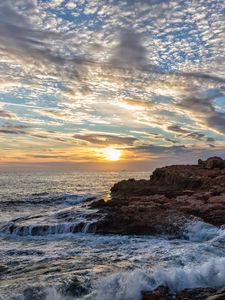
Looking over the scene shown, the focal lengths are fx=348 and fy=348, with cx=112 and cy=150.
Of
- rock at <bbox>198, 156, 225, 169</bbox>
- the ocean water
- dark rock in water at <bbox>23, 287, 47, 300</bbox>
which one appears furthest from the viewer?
rock at <bbox>198, 156, 225, 169</bbox>

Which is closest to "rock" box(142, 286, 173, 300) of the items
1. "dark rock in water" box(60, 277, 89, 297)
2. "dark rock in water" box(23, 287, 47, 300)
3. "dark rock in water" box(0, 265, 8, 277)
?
"dark rock in water" box(60, 277, 89, 297)

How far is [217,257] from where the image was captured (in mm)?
16703

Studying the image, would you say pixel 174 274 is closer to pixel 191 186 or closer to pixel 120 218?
pixel 120 218

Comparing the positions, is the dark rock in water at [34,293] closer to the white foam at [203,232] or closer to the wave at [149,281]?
the wave at [149,281]

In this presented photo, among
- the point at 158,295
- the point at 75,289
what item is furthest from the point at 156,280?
the point at 75,289

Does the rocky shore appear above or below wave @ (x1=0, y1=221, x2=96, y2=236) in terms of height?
above

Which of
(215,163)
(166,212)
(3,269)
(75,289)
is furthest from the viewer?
(215,163)

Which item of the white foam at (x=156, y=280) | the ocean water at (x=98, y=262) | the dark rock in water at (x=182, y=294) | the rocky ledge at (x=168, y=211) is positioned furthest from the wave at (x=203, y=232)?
the dark rock in water at (x=182, y=294)

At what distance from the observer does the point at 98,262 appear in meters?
16.8

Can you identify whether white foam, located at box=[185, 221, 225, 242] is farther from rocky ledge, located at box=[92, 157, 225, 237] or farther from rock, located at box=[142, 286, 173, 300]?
rock, located at box=[142, 286, 173, 300]

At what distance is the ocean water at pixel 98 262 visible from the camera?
43.0 ft

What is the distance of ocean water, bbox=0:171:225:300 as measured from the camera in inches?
516

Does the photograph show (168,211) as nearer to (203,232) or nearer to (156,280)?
(203,232)

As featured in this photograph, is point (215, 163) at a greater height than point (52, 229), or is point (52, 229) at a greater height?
point (215, 163)
